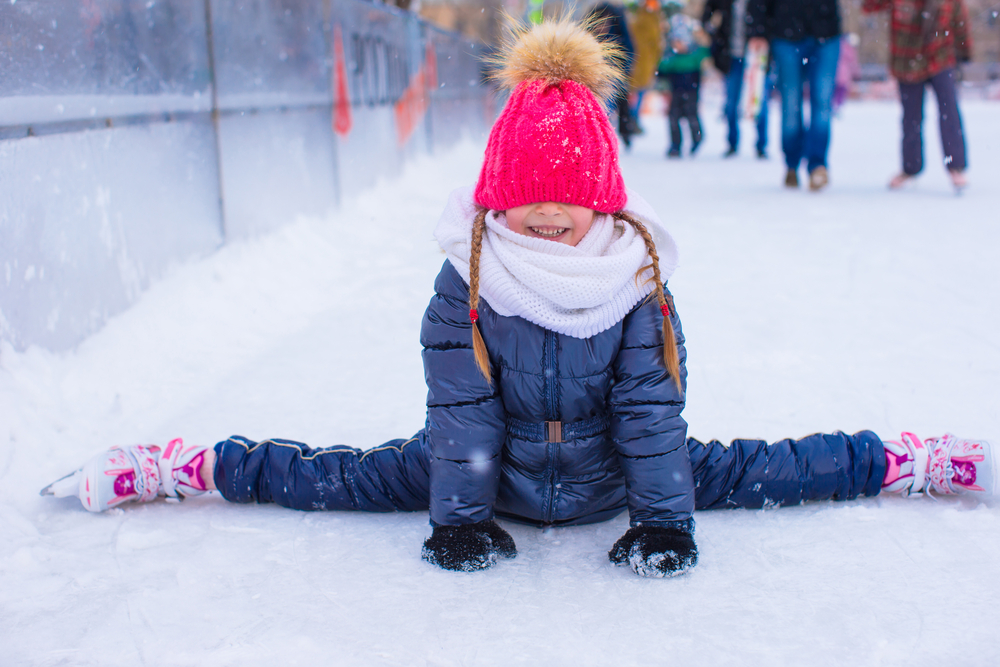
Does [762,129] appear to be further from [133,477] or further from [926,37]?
[133,477]

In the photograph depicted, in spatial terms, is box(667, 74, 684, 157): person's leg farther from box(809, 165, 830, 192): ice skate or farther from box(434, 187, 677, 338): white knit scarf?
box(434, 187, 677, 338): white knit scarf

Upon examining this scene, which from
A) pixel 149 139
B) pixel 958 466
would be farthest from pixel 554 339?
pixel 149 139

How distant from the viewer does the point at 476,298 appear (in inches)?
62.1

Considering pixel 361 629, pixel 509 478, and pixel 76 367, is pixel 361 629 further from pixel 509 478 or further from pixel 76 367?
pixel 76 367

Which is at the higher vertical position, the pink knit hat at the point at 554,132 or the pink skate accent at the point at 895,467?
the pink knit hat at the point at 554,132

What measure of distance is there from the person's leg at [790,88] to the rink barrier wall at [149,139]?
9.74ft

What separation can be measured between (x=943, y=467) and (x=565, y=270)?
97cm

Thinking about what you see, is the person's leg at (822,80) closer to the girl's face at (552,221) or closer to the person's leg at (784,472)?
the person's leg at (784,472)

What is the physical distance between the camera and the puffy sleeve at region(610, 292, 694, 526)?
1.61 metres

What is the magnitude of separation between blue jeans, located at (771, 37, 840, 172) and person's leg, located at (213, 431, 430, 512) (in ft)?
16.7

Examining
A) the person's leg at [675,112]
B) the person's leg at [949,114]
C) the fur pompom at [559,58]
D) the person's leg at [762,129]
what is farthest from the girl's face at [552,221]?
the person's leg at [675,112]

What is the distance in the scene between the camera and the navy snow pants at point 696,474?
184 centimetres

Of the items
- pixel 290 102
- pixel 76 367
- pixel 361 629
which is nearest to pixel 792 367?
→ pixel 361 629

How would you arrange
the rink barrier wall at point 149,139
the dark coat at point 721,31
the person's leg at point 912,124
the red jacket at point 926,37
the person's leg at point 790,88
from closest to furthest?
the rink barrier wall at point 149,139, the red jacket at point 926,37, the person's leg at point 912,124, the person's leg at point 790,88, the dark coat at point 721,31
